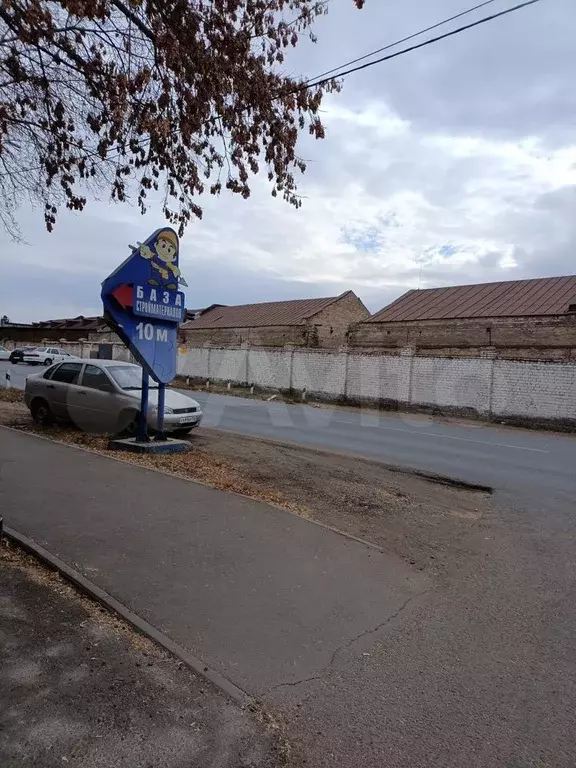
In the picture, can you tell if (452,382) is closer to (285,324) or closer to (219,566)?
(219,566)

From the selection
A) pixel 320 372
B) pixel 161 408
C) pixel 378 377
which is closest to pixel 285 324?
pixel 320 372

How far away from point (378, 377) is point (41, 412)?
16515 millimetres

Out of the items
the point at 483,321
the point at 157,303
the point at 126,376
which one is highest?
the point at 483,321

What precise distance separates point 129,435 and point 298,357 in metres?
19.0

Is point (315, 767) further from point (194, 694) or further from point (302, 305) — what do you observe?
point (302, 305)

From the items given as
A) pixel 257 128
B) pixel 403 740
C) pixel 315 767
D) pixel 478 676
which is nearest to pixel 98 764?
pixel 315 767

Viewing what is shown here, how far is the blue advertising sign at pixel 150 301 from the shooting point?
824 centimetres

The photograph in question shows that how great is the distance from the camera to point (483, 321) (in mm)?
31219

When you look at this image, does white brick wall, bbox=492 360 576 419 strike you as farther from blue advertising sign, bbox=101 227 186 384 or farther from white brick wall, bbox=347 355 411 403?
blue advertising sign, bbox=101 227 186 384

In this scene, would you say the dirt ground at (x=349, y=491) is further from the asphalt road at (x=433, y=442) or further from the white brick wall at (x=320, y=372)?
the white brick wall at (x=320, y=372)

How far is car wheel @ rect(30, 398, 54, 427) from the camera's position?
11.6 metres

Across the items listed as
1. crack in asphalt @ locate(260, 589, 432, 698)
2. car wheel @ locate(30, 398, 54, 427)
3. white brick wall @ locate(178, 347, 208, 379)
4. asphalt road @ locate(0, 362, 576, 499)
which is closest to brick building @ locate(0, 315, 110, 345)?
white brick wall @ locate(178, 347, 208, 379)

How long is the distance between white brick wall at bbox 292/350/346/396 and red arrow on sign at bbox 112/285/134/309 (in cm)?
1908

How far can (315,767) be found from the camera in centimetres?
243
